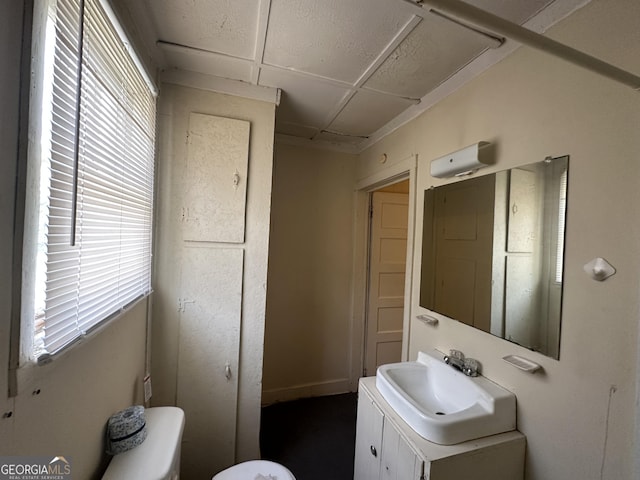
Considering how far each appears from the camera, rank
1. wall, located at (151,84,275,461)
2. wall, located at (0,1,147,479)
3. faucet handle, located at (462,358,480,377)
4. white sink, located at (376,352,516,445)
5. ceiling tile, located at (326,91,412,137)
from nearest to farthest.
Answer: wall, located at (0,1,147,479)
white sink, located at (376,352,516,445)
faucet handle, located at (462,358,480,377)
wall, located at (151,84,275,461)
ceiling tile, located at (326,91,412,137)

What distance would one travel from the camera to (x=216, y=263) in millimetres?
1598

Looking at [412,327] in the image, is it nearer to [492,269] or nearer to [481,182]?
[492,269]

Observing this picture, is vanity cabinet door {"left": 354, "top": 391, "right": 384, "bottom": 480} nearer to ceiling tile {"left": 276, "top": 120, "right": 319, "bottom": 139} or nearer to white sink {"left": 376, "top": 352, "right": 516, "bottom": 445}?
white sink {"left": 376, "top": 352, "right": 516, "bottom": 445}

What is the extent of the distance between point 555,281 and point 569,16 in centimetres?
96

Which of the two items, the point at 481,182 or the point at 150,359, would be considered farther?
the point at 150,359

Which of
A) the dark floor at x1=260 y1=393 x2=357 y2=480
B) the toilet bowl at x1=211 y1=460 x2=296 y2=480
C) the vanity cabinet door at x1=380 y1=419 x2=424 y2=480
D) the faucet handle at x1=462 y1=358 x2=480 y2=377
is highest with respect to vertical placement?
the faucet handle at x1=462 y1=358 x2=480 y2=377

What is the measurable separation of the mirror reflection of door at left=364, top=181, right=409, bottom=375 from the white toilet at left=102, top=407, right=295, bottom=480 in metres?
1.66

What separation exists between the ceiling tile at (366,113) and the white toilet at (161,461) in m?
1.98

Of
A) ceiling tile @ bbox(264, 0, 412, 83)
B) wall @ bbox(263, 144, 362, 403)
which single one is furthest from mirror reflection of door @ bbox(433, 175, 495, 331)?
wall @ bbox(263, 144, 362, 403)

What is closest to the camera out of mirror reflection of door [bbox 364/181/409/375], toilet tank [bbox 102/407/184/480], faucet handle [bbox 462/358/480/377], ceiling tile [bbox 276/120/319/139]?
toilet tank [bbox 102/407/184/480]

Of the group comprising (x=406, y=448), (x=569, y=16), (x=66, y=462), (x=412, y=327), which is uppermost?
(x=569, y=16)

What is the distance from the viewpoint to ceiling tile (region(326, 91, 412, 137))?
67.5 inches

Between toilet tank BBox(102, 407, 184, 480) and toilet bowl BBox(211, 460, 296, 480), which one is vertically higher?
toilet tank BBox(102, 407, 184, 480)

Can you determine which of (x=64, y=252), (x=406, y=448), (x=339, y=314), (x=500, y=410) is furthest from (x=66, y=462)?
(x=339, y=314)
